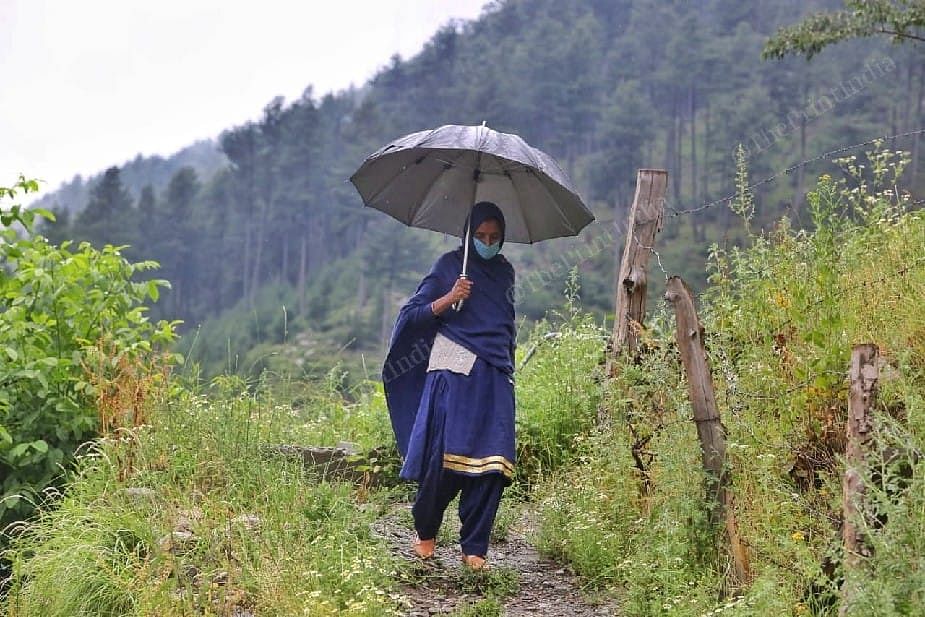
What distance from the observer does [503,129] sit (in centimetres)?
6619

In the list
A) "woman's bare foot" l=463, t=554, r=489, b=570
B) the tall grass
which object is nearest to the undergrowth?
"woman's bare foot" l=463, t=554, r=489, b=570

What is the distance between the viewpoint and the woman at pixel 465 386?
523 cm

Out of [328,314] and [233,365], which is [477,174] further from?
[328,314]

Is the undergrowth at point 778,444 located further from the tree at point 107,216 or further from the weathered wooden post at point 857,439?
the tree at point 107,216

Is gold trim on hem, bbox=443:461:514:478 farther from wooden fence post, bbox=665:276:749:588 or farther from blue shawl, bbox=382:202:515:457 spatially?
wooden fence post, bbox=665:276:749:588

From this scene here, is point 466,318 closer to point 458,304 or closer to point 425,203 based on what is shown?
point 458,304

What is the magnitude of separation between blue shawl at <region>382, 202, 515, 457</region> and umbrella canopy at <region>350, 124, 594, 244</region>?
0.71ft

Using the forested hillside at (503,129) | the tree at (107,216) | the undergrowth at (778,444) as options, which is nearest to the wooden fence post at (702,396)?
the undergrowth at (778,444)

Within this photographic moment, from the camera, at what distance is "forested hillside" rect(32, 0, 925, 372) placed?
57.8 m

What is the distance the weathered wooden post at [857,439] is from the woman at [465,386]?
6.27 feet

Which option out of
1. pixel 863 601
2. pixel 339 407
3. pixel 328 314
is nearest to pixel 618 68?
pixel 328 314
